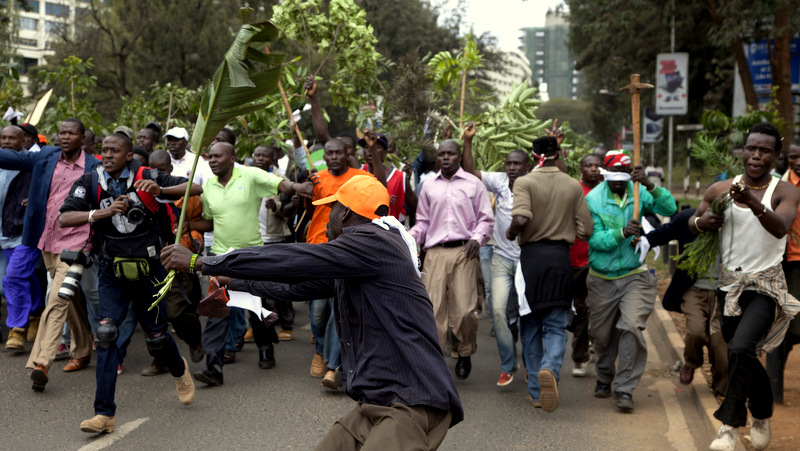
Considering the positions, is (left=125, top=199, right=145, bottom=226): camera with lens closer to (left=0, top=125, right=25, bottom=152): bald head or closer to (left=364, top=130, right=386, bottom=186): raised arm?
(left=364, top=130, right=386, bottom=186): raised arm

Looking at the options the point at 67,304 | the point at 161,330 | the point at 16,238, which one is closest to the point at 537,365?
the point at 161,330

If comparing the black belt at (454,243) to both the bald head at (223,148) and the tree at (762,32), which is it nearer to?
the bald head at (223,148)

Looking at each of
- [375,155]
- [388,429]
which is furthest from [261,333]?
[388,429]

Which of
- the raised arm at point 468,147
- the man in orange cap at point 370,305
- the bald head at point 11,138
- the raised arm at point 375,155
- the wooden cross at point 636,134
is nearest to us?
the man in orange cap at point 370,305

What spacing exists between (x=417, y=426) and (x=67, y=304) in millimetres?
4695

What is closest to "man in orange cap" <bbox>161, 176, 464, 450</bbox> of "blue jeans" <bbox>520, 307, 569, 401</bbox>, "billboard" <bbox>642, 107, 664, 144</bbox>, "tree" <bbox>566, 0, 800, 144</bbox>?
"blue jeans" <bbox>520, 307, 569, 401</bbox>

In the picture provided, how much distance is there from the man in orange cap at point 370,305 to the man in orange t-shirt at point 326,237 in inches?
138

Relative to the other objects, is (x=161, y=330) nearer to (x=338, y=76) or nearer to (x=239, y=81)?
(x=239, y=81)

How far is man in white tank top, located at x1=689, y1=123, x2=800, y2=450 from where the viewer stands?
5.67 meters

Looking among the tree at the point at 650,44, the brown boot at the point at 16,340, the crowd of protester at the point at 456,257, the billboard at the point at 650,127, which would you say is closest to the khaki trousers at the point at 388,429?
the crowd of protester at the point at 456,257

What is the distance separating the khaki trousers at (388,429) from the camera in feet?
11.0

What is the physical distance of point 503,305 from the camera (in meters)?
7.59

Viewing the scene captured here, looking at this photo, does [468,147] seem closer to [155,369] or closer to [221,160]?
[221,160]

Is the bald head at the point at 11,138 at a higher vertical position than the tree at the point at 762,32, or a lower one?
lower
